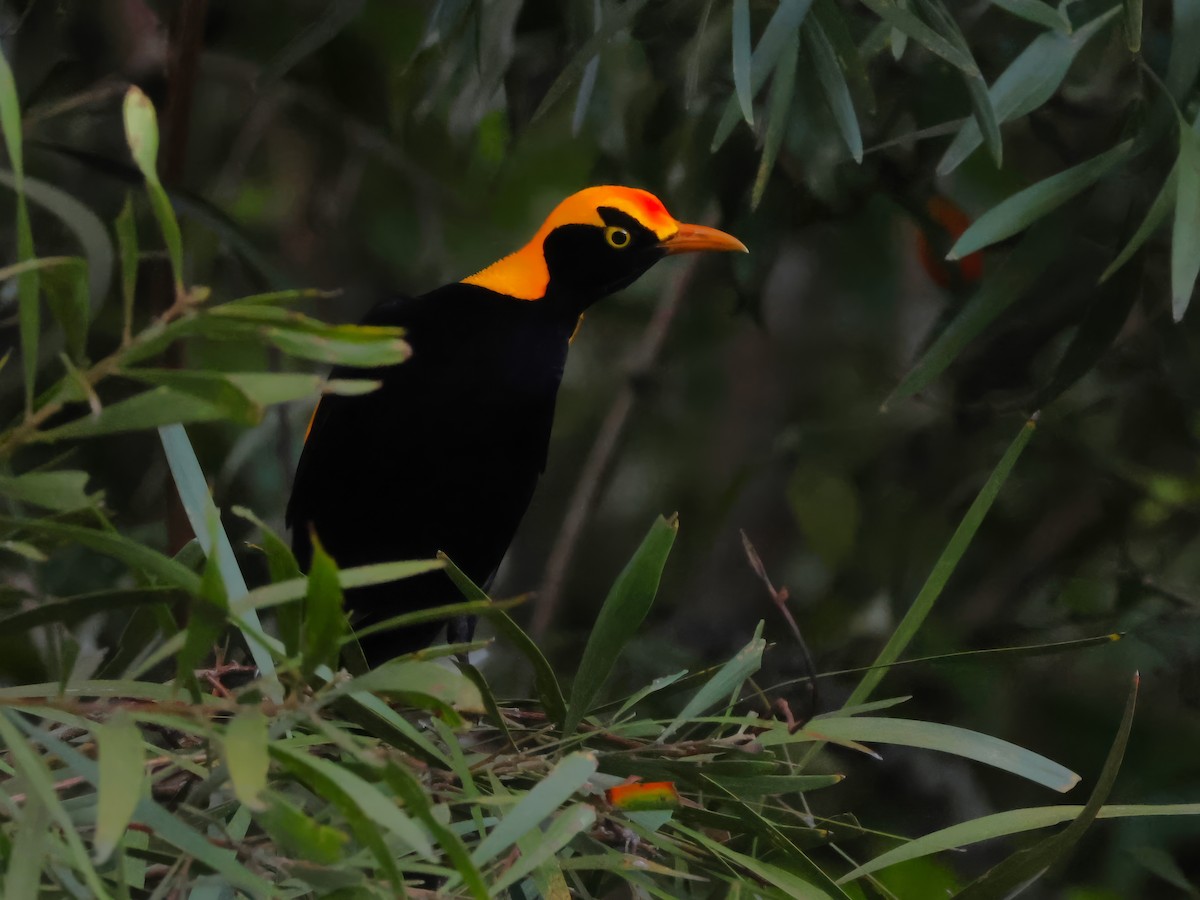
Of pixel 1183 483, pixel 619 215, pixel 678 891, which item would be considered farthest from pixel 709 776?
pixel 1183 483

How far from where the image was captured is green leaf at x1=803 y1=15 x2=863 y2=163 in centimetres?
104

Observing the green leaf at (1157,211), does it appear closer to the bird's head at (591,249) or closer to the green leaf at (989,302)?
the green leaf at (989,302)

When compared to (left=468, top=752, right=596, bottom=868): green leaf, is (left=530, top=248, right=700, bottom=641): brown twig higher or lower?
lower

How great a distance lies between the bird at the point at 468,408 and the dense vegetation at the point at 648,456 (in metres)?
0.15

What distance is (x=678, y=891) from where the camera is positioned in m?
0.89

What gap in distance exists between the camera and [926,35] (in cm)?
102

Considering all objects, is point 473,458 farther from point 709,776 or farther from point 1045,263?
point 709,776

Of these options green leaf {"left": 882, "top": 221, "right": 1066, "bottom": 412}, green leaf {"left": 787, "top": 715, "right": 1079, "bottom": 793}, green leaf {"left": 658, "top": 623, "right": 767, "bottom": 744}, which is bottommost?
green leaf {"left": 787, "top": 715, "right": 1079, "bottom": 793}

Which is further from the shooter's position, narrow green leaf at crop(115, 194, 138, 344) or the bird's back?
the bird's back

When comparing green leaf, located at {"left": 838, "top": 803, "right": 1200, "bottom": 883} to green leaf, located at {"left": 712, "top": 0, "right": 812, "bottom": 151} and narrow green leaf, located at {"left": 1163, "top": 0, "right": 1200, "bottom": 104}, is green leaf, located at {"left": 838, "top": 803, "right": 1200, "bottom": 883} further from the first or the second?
narrow green leaf, located at {"left": 1163, "top": 0, "right": 1200, "bottom": 104}

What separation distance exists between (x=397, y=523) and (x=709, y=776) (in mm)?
769

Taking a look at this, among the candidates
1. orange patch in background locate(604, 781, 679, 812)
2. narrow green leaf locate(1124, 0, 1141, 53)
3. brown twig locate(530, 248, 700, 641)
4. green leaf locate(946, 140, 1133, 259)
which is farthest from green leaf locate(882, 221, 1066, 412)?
brown twig locate(530, 248, 700, 641)

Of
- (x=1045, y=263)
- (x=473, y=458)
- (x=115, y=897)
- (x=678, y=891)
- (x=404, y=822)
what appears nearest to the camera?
(x=404, y=822)

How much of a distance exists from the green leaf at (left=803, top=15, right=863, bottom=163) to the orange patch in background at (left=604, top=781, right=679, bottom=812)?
52cm
